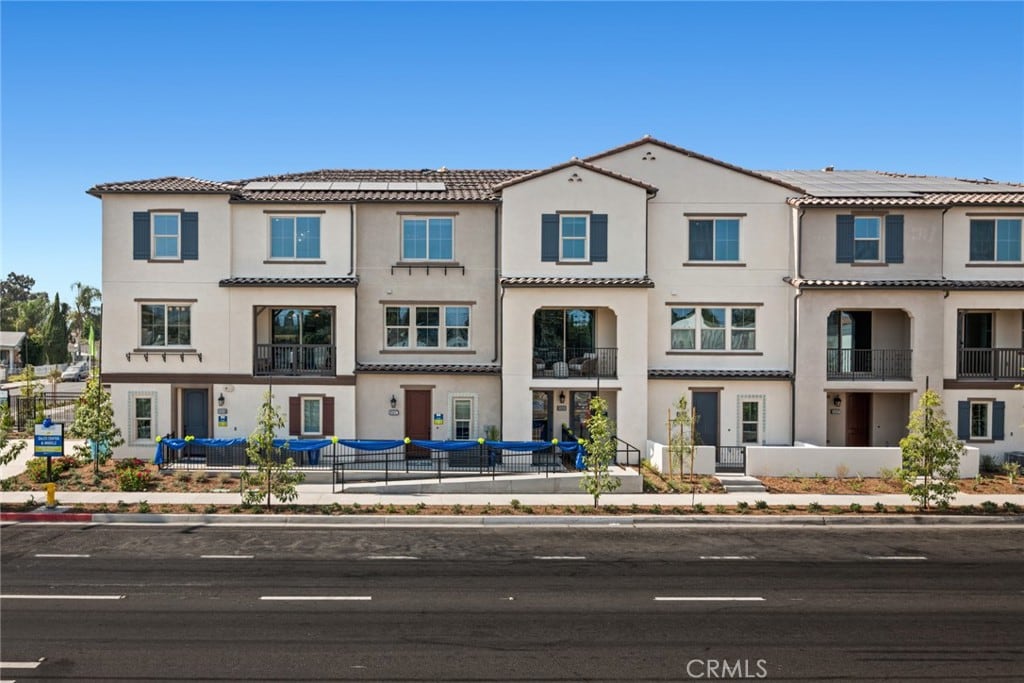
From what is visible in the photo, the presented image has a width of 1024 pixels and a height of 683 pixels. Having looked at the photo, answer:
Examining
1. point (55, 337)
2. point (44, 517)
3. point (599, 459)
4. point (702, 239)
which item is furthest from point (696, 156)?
point (55, 337)

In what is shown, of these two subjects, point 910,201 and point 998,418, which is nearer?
point 910,201

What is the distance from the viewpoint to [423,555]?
17.1 meters

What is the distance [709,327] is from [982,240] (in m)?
10.5

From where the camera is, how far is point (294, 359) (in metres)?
28.7

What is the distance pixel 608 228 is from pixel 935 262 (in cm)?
1213

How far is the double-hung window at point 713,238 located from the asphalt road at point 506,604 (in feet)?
41.3

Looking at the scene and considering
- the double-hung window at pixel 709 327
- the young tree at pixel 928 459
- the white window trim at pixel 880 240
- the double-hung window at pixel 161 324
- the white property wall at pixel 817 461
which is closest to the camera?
the young tree at pixel 928 459

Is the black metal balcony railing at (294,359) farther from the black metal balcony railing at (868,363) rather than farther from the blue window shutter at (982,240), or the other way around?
the blue window shutter at (982,240)

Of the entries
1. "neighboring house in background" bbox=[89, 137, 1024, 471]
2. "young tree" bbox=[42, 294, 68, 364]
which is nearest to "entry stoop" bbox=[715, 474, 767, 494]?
"neighboring house in background" bbox=[89, 137, 1024, 471]

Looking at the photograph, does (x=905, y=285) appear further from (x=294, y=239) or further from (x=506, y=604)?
(x=294, y=239)

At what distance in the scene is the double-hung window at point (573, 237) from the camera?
28156 mm

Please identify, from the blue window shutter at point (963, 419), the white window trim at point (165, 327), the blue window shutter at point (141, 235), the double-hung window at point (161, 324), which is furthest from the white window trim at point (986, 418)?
the blue window shutter at point (141, 235)

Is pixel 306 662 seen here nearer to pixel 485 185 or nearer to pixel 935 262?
pixel 485 185

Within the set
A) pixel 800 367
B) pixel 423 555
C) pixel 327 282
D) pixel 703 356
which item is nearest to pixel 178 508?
pixel 423 555
